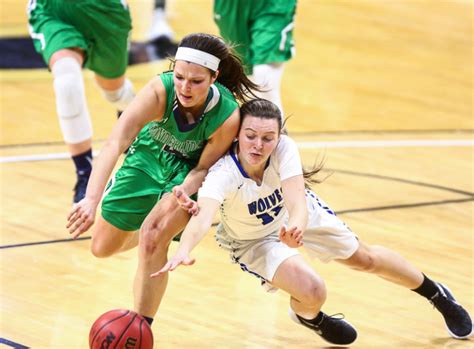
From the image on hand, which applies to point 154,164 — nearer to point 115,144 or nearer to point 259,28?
point 115,144

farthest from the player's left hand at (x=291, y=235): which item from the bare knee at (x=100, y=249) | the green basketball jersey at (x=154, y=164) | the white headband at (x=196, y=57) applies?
the bare knee at (x=100, y=249)

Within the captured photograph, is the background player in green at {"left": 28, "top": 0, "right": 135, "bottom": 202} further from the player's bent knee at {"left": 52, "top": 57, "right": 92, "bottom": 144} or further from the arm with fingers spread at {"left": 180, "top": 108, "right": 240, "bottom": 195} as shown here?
the arm with fingers spread at {"left": 180, "top": 108, "right": 240, "bottom": 195}

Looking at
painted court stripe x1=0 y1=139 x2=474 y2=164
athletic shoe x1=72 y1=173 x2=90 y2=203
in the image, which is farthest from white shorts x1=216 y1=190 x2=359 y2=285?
painted court stripe x1=0 y1=139 x2=474 y2=164

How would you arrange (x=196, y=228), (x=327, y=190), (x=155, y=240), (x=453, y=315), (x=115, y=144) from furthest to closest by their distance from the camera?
1. (x=327, y=190)
2. (x=453, y=315)
3. (x=155, y=240)
4. (x=115, y=144)
5. (x=196, y=228)

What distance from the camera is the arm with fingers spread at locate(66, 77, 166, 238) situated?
4.29m

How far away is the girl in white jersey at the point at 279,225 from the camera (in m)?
4.58

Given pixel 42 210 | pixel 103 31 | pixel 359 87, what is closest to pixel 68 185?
pixel 42 210

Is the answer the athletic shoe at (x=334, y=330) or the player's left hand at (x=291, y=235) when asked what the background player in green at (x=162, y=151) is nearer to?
the player's left hand at (x=291, y=235)

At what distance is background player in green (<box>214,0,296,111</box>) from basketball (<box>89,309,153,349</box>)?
9.86 feet

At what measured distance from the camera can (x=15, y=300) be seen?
527cm

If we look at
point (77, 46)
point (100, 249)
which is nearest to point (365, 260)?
point (100, 249)

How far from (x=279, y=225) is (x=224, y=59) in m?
0.80

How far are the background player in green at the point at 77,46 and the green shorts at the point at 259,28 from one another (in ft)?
2.63

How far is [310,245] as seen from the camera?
16.0 ft
